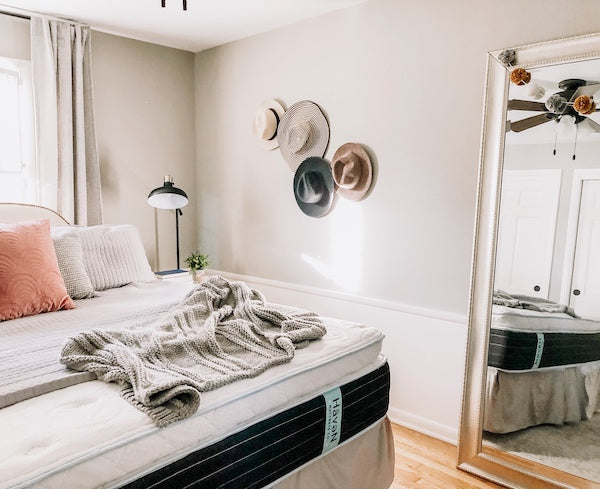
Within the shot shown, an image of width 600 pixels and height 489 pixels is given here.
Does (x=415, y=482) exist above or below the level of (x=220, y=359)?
below

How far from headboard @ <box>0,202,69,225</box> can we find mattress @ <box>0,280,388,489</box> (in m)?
1.80

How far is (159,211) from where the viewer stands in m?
3.87

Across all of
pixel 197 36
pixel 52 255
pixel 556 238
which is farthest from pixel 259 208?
pixel 556 238

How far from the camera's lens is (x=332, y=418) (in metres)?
1.64

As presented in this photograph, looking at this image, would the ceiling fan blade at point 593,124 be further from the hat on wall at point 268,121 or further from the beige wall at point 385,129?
the hat on wall at point 268,121

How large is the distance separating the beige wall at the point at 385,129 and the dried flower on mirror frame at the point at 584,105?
0.32 metres

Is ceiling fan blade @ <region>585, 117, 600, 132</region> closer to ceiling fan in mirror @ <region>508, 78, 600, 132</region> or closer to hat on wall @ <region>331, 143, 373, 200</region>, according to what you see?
ceiling fan in mirror @ <region>508, 78, 600, 132</region>

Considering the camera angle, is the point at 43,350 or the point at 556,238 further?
the point at 556,238

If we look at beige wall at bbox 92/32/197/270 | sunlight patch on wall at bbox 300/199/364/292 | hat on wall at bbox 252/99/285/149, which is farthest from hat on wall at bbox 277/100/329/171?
beige wall at bbox 92/32/197/270

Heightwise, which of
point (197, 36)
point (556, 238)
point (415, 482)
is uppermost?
point (197, 36)

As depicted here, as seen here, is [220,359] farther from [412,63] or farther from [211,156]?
[211,156]

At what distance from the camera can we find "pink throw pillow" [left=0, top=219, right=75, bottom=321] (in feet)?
6.73

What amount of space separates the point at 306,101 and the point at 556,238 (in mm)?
1770

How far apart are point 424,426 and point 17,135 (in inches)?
122
